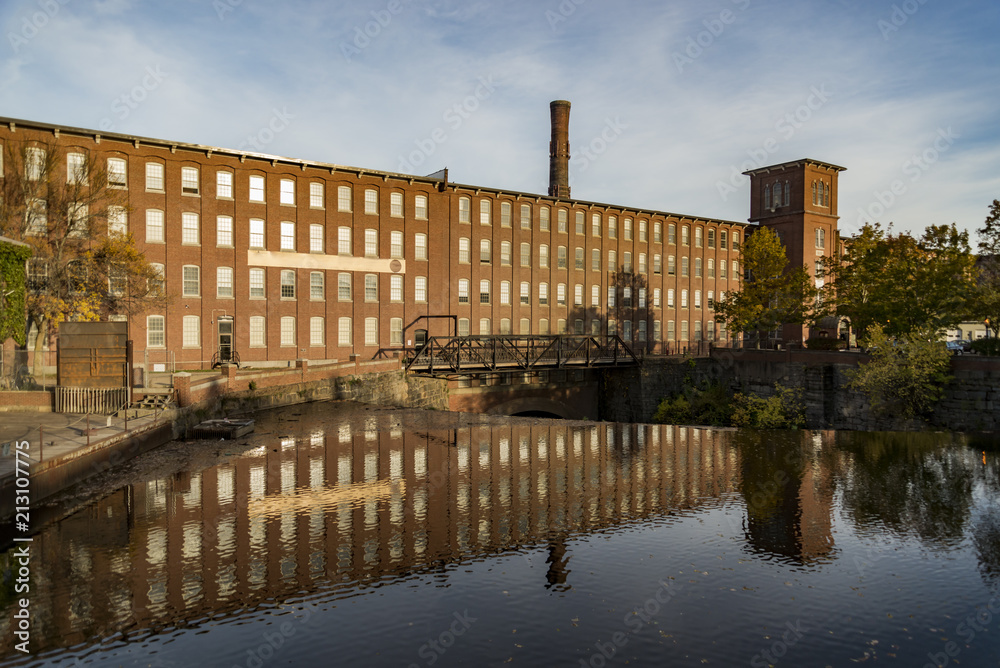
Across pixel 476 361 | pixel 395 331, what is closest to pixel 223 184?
pixel 395 331

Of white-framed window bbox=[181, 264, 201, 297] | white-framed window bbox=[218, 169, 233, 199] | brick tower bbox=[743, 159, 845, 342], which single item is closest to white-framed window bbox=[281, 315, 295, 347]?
white-framed window bbox=[181, 264, 201, 297]

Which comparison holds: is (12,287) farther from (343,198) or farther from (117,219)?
(343,198)

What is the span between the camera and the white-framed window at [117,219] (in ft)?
112

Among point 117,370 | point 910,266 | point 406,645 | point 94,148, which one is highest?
point 94,148

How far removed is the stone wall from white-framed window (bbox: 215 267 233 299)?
24747mm

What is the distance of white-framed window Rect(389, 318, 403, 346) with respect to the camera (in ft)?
145

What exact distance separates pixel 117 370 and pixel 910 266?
37150 mm

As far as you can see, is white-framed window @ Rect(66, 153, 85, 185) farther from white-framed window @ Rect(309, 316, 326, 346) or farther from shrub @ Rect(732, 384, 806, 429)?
shrub @ Rect(732, 384, 806, 429)

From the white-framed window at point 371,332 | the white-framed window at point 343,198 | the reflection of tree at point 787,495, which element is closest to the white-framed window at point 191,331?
the white-framed window at point 371,332

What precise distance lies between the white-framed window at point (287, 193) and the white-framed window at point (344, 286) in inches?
202

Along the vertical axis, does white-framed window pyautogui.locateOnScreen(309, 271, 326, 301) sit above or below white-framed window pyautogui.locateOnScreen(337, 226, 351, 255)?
below

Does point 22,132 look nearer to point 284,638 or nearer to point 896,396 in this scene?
point 284,638

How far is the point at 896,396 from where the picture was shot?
105 feet

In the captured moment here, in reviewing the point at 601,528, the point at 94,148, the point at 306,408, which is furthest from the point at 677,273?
the point at 601,528
